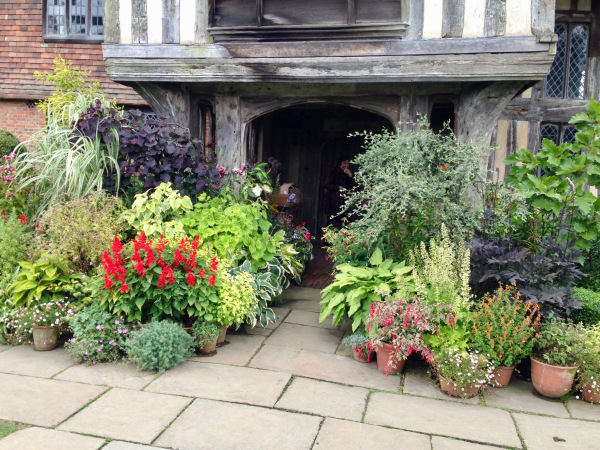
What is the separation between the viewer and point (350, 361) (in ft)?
15.6

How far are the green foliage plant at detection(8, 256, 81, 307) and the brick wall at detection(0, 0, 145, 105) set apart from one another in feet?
18.7

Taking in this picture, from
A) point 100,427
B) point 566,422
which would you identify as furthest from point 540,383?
point 100,427

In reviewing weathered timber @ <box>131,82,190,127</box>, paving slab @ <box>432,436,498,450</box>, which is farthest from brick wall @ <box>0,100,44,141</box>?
paving slab @ <box>432,436,498,450</box>

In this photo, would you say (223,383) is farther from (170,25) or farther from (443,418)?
(170,25)

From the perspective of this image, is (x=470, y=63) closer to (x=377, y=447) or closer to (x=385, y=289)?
(x=385, y=289)

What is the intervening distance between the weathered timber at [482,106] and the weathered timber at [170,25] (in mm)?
3748

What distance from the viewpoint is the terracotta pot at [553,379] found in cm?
404

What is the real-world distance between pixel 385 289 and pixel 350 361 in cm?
73

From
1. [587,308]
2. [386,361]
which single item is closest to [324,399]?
[386,361]

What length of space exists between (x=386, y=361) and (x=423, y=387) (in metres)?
0.38

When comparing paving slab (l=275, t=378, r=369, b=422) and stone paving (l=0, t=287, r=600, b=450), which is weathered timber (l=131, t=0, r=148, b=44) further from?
paving slab (l=275, t=378, r=369, b=422)

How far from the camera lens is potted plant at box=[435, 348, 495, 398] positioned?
3984 millimetres

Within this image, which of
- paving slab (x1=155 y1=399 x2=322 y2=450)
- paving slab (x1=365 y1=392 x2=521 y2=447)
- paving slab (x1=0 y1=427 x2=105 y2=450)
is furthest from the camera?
paving slab (x1=365 y1=392 x2=521 y2=447)

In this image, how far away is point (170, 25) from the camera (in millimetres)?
6746
